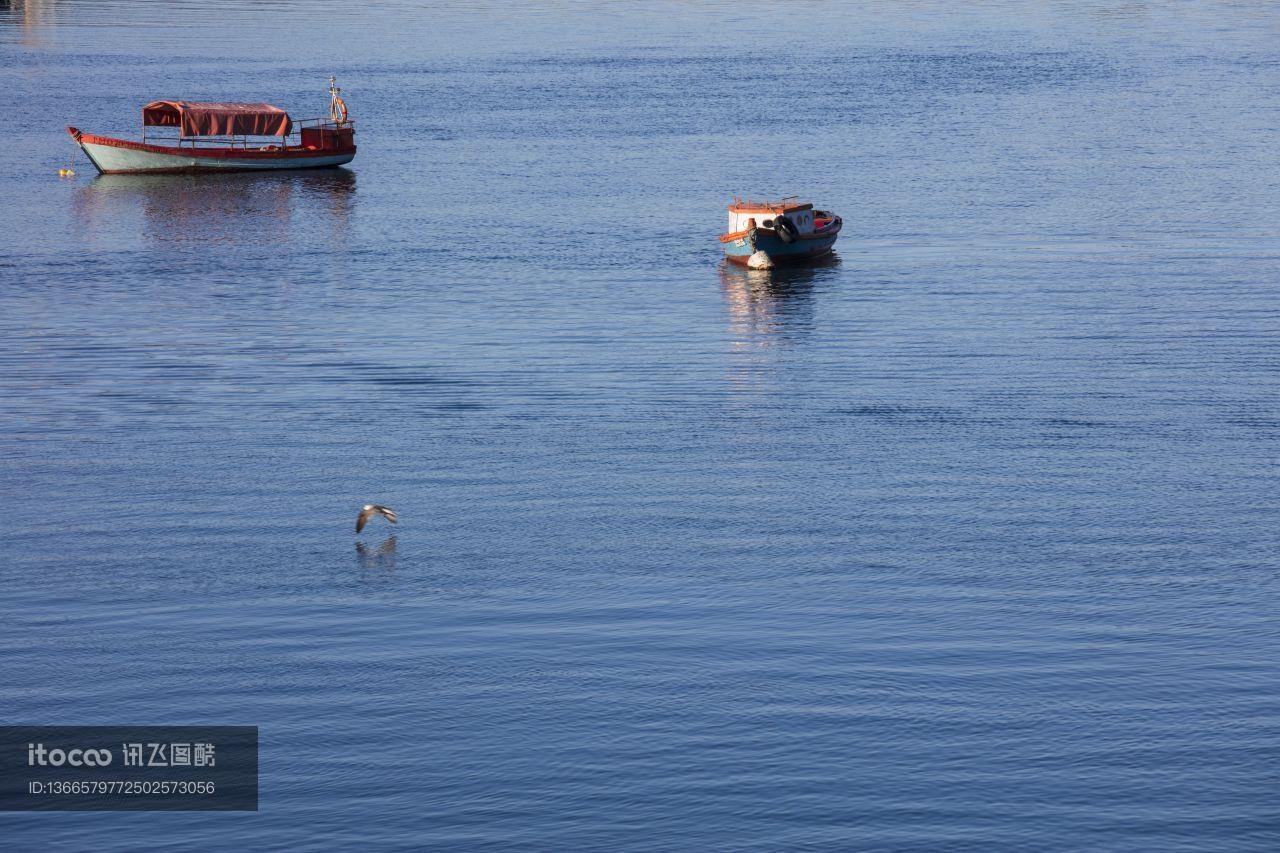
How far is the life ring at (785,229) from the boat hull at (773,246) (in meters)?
0.18

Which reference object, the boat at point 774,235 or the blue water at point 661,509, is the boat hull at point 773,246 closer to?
the boat at point 774,235

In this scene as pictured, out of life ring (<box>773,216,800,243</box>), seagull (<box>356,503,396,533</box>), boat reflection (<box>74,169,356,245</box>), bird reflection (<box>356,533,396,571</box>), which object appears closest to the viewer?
bird reflection (<box>356,533,396,571</box>)

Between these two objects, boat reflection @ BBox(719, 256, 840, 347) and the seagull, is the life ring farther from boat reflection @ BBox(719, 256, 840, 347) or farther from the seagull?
the seagull

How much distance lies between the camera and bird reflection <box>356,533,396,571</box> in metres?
43.9

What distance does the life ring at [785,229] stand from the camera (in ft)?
276

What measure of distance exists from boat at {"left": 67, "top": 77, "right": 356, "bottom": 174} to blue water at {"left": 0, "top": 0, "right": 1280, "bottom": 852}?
36.0 ft

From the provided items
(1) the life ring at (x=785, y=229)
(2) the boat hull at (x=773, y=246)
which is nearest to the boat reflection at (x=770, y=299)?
(2) the boat hull at (x=773, y=246)

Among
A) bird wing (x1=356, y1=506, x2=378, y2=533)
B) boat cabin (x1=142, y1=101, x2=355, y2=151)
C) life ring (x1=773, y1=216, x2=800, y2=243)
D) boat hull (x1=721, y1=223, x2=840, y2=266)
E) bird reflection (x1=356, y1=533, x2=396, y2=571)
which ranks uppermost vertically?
boat cabin (x1=142, y1=101, x2=355, y2=151)

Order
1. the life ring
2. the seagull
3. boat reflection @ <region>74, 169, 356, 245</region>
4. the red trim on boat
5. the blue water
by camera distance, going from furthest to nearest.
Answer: the red trim on boat < boat reflection @ <region>74, 169, 356, 245</region> < the life ring < the seagull < the blue water

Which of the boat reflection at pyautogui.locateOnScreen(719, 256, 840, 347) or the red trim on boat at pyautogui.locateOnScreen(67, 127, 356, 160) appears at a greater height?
the red trim on boat at pyautogui.locateOnScreen(67, 127, 356, 160)

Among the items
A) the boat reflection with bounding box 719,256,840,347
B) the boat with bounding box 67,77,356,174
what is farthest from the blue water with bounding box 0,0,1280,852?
the boat with bounding box 67,77,356,174

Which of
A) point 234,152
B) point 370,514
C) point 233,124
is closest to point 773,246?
point 370,514

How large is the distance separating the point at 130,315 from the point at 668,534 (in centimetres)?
3621

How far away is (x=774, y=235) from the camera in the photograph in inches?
3319
